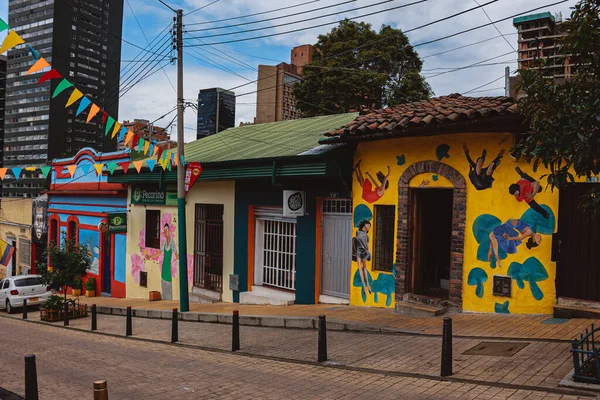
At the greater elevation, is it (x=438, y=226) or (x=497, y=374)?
(x=438, y=226)

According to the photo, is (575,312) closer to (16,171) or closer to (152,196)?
(152,196)

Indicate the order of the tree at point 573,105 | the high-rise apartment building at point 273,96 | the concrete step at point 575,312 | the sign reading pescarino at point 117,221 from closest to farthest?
the tree at point 573,105 → the concrete step at point 575,312 → the sign reading pescarino at point 117,221 → the high-rise apartment building at point 273,96

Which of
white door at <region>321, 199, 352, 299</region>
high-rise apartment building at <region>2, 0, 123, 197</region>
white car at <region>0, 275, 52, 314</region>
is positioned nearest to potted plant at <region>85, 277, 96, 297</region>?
white car at <region>0, 275, 52, 314</region>

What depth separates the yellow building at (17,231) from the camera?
28.1 meters

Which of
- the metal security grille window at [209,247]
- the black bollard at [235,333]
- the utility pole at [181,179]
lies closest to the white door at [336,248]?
the utility pole at [181,179]

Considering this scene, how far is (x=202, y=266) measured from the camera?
16828mm

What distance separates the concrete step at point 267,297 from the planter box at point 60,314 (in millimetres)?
5524

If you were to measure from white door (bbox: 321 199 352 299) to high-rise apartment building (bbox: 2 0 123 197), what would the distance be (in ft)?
250

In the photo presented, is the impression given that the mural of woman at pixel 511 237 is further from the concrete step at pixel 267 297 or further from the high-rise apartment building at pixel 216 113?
the high-rise apartment building at pixel 216 113

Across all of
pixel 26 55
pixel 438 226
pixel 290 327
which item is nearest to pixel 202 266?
pixel 290 327

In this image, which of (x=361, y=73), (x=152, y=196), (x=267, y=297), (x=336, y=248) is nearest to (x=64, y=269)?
(x=152, y=196)

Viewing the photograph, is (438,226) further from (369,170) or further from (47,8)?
(47,8)

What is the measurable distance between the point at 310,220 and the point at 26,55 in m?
101

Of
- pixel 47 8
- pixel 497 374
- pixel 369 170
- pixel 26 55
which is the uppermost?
pixel 47 8
